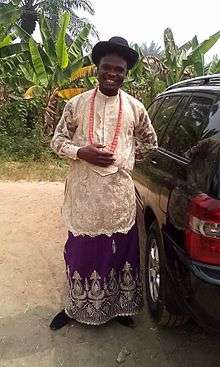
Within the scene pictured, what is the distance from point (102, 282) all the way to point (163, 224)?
62 centimetres

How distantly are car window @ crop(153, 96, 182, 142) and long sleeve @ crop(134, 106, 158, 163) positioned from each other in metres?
0.74

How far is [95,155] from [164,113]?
5.59 feet

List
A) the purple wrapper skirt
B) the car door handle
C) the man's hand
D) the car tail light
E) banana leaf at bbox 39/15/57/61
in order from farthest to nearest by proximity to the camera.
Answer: banana leaf at bbox 39/15/57/61 → the car door handle → the purple wrapper skirt → the man's hand → the car tail light

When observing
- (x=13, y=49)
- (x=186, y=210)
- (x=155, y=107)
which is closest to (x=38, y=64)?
(x=13, y=49)

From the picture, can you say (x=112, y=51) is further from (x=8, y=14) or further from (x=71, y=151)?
(x=8, y=14)

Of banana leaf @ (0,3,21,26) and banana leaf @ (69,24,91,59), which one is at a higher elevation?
banana leaf @ (0,3,21,26)

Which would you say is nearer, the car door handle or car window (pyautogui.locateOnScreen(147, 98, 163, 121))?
the car door handle

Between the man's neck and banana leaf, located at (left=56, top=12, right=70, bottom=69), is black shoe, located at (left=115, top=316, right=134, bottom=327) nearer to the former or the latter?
the man's neck

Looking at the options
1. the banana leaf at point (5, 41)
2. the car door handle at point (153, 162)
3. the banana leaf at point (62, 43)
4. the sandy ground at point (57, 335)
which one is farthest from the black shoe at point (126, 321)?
the banana leaf at point (5, 41)

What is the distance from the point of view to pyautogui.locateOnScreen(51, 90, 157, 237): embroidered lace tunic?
3.01 metres

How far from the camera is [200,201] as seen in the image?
2.34 meters

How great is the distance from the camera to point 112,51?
2938 mm

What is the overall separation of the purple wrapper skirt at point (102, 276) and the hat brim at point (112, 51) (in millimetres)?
1177

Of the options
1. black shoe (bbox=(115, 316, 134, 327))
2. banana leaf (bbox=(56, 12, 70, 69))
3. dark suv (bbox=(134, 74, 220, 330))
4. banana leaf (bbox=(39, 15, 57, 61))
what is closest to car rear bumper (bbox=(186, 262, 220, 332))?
dark suv (bbox=(134, 74, 220, 330))
